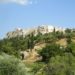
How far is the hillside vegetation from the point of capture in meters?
38.8

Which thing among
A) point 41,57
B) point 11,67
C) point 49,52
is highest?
point 11,67

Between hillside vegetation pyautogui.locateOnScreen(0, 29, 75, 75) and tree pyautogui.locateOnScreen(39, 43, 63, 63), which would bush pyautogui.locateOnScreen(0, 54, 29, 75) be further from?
tree pyautogui.locateOnScreen(39, 43, 63, 63)

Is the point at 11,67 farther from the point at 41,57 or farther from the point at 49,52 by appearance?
the point at 41,57

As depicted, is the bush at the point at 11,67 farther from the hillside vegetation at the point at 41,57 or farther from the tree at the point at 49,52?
the tree at the point at 49,52

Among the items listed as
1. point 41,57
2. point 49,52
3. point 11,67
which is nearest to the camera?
point 11,67

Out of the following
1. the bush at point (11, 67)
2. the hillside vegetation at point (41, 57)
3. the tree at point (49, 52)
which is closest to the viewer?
the bush at point (11, 67)

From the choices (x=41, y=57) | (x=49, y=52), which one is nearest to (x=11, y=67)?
(x=49, y=52)

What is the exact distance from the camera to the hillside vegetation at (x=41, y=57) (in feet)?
127

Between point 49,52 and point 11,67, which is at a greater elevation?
Answer: point 11,67

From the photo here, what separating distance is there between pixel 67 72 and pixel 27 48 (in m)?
60.4

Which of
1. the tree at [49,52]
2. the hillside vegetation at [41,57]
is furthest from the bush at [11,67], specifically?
the tree at [49,52]

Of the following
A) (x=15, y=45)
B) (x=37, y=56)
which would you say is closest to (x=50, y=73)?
(x=37, y=56)

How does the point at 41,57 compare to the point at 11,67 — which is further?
the point at 41,57

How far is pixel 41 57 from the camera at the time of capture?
298ft
